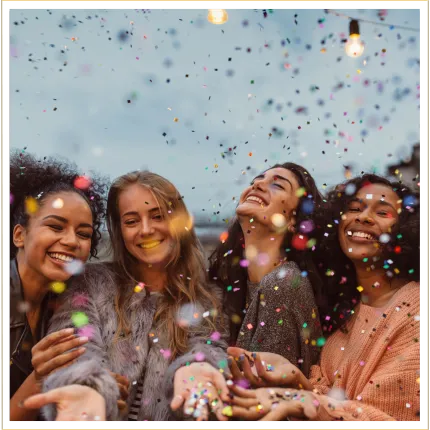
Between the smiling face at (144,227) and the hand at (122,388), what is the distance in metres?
0.55

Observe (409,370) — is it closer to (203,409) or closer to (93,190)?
(203,409)

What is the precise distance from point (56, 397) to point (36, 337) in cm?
45

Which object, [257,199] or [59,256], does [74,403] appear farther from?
[257,199]

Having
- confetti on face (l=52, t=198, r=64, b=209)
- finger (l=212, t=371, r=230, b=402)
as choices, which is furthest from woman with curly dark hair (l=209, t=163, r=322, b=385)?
confetti on face (l=52, t=198, r=64, b=209)

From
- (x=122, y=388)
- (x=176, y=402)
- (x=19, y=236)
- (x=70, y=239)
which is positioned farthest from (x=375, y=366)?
(x=19, y=236)

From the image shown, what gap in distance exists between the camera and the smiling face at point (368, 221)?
2.43 meters

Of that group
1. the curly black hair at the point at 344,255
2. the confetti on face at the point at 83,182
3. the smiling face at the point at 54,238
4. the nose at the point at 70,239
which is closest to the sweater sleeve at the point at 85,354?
the smiling face at the point at 54,238

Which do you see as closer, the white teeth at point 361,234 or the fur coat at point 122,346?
the fur coat at point 122,346

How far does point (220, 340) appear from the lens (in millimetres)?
2451

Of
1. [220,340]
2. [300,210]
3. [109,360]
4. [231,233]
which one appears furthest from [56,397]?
[300,210]

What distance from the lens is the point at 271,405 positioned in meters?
2.15

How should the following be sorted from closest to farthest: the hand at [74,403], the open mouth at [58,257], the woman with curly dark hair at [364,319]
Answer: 1. the hand at [74,403]
2. the woman with curly dark hair at [364,319]
3. the open mouth at [58,257]

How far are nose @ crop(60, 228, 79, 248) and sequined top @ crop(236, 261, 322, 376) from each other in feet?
2.85

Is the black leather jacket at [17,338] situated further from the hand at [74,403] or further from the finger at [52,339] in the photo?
the hand at [74,403]
